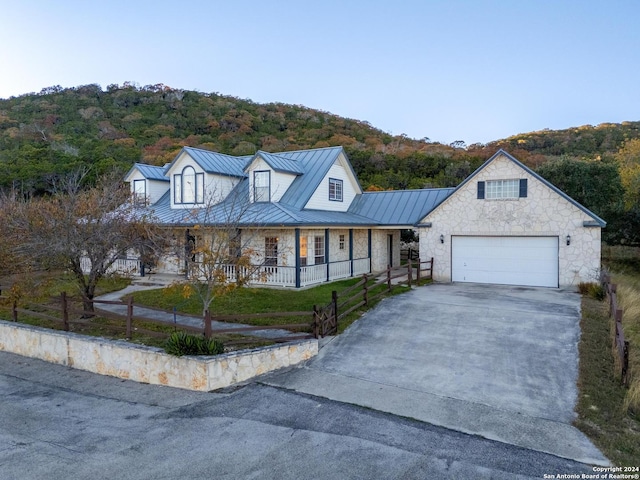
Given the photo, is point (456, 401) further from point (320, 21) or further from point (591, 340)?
point (320, 21)

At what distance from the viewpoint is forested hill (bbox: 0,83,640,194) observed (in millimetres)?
40562

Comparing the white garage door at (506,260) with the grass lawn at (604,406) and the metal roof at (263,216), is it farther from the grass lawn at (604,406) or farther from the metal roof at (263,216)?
the grass lawn at (604,406)

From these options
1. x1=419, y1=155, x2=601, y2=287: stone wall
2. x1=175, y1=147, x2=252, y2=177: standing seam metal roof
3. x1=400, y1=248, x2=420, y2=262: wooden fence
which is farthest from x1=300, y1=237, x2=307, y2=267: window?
x1=400, y1=248, x2=420, y2=262: wooden fence

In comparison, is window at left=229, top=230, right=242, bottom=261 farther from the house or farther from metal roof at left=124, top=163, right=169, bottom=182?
metal roof at left=124, top=163, right=169, bottom=182

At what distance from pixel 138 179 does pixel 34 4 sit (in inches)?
376

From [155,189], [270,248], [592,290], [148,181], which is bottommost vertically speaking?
[592,290]

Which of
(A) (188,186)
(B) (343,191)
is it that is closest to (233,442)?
(A) (188,186)

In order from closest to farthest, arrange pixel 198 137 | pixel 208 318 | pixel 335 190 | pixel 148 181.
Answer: pixel 208 318 → pixel 335 190 → pixel 148 181 → pixel 198 137

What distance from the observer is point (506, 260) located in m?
19.6

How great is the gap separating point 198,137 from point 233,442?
5446 centimetres

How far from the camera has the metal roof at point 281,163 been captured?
70.4ft

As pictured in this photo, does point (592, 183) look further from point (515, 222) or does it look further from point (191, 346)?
point (191, 346)

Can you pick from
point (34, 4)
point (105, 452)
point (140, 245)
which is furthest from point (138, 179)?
point (105, 452)

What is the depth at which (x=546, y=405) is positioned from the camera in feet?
26.0
